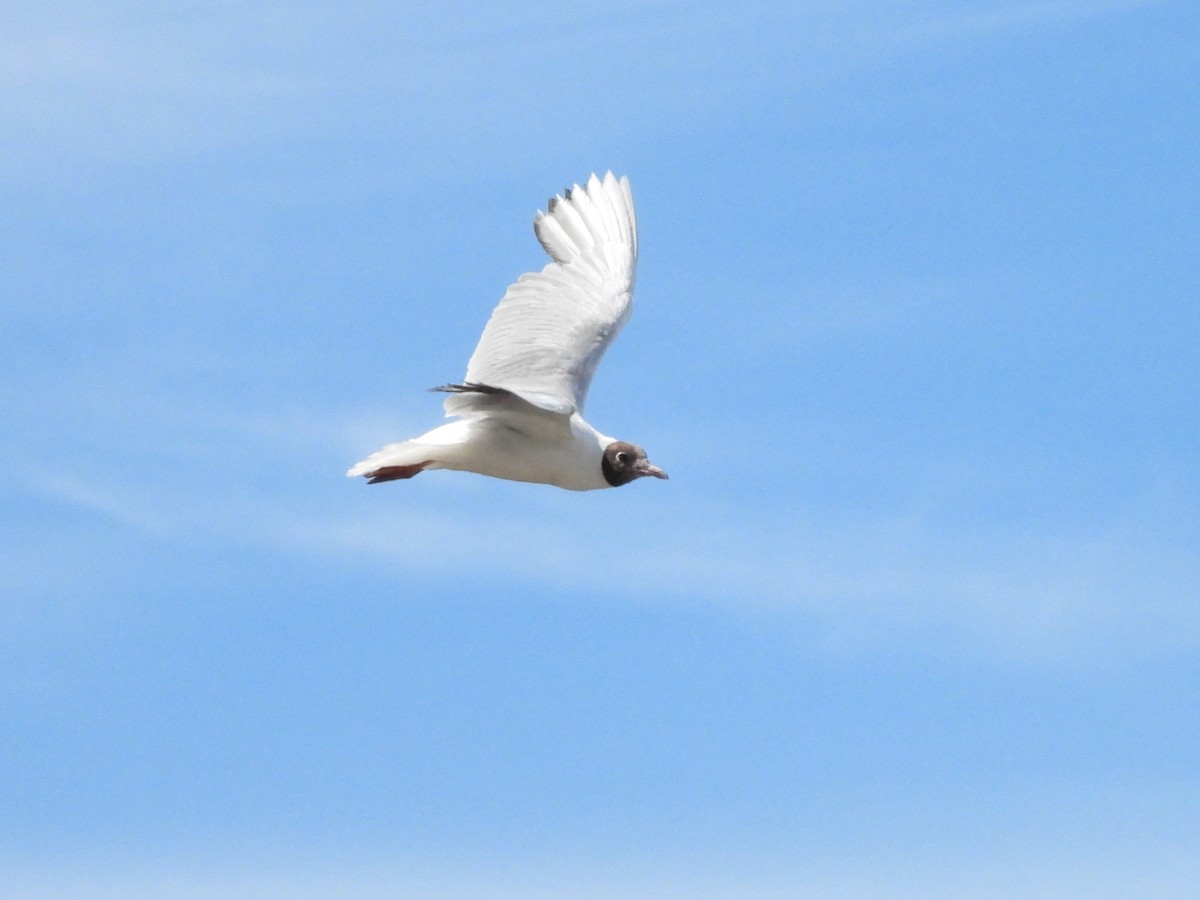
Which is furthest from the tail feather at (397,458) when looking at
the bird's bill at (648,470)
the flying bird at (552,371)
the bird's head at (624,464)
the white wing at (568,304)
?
the bird's bill at (648,470)

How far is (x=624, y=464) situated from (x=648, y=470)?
26cm

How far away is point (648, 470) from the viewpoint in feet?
48.3

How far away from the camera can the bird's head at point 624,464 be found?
47.6 ft

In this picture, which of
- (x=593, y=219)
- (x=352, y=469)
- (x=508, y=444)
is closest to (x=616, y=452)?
(x=508, y=444)

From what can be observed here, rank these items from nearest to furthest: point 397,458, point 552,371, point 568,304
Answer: point 397,458
point 552,371
point 568,304

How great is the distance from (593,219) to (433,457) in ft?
15.5

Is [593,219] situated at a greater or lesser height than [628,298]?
greater

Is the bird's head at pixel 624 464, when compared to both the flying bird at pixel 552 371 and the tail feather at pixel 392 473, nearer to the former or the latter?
the flying bird at pixel 552 371

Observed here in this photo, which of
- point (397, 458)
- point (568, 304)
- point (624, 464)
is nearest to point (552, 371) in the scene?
point (568, 304)

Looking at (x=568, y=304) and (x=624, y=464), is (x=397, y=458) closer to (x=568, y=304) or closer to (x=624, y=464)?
(x=624, y=464)

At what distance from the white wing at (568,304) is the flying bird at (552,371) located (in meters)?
0.01

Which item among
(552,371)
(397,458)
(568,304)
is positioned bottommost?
(397,458)

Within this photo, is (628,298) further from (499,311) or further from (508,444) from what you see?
(508,444)

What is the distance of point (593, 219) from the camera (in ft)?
59.2
